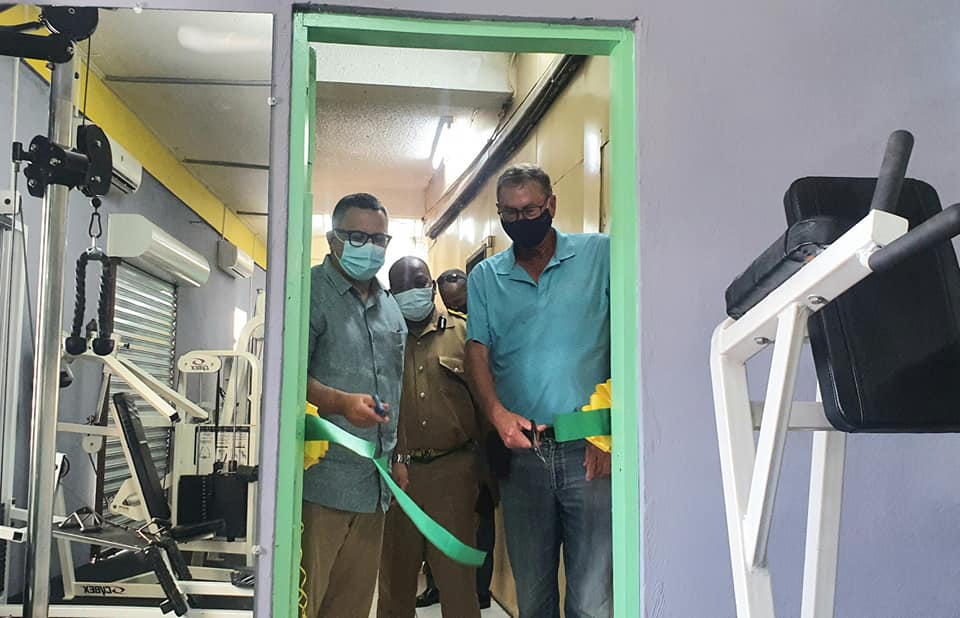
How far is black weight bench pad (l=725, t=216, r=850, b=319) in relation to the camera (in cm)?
100

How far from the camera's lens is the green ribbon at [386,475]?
1.61 meters

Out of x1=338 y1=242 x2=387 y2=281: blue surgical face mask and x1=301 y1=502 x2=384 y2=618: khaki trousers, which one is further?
x1=338 y1=242 x2=387 y2=281: blue surgical face mask

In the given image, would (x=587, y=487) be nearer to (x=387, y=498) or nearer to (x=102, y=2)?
(x=387, y=498)

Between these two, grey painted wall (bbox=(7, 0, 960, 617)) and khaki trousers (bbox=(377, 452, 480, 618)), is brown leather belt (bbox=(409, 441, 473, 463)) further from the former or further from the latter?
grey painted wall (bbox=(7, 0, 960, 617))

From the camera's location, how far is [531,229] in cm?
210

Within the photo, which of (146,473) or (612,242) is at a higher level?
(612,242)

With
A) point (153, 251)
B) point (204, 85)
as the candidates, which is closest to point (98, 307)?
point (153, 251)

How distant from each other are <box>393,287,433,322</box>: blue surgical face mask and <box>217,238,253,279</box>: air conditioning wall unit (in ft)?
4.07

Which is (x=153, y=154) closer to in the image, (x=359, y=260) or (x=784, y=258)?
(x=359, y=260)

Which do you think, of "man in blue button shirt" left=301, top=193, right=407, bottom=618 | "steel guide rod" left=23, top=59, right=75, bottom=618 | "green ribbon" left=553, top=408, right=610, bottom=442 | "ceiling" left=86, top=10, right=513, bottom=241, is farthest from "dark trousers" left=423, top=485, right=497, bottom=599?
"ceiling" left=86, top=10, right=513, bottom=241

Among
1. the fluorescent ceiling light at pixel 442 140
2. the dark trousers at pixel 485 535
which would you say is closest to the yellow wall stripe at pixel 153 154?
the dark trousers at pixel 485 535

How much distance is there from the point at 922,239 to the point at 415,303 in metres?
2.04

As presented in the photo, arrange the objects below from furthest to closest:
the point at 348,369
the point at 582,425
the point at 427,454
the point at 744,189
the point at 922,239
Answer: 1. the point at 427,454
2. the point at 348,369
3. the point at 582,425
4. the point at 744,189
5. the point at 922,239

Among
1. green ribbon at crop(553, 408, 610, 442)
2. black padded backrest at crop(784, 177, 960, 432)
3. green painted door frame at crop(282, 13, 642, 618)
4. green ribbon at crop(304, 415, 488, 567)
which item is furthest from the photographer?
green ribbon at crop(553, 408, 610, 442)
